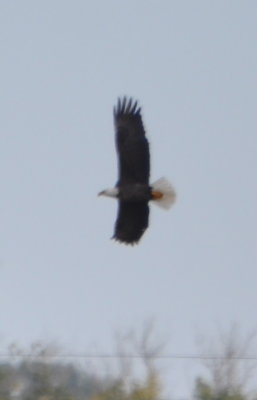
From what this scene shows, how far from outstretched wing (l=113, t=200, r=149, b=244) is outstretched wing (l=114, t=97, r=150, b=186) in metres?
0.23

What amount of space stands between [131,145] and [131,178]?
0.30 m

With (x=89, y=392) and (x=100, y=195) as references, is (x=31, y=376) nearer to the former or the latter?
(x=89, y=392)

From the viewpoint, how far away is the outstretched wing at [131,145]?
23.1 metres

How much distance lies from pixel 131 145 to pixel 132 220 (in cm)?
70

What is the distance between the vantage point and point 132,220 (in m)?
23.1

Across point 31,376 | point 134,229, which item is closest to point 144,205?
point 134,229

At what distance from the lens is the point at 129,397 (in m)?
32.9

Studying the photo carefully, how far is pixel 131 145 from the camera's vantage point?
2322 cm

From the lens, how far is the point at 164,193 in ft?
74.7

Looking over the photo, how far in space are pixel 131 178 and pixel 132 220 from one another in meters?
0.40

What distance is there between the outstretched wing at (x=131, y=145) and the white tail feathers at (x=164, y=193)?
0.27 m

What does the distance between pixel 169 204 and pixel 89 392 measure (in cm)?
1625

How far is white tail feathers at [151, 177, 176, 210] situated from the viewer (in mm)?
22719

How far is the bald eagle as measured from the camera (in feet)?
75.6
